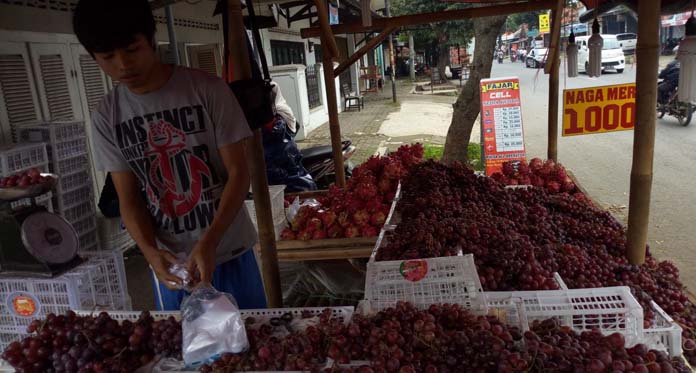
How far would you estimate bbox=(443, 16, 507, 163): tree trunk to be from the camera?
712cm

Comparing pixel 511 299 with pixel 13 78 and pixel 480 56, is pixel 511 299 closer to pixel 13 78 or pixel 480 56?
pixel 13 78

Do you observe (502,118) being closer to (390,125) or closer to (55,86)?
(55,86)

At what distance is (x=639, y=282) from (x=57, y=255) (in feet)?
10.6

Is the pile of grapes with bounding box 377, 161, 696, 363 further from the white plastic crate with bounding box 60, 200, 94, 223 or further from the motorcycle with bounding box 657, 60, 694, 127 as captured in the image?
the motorcycle with bounding box 657, 60, 694, 127

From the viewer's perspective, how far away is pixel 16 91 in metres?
4.71

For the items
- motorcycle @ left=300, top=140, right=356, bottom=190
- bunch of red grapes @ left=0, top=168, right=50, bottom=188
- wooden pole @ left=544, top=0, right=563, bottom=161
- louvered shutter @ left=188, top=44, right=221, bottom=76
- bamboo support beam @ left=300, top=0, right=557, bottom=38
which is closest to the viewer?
bunch of red grapes @ left=0, top=168, right=50, bottom=188

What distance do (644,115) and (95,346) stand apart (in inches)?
102

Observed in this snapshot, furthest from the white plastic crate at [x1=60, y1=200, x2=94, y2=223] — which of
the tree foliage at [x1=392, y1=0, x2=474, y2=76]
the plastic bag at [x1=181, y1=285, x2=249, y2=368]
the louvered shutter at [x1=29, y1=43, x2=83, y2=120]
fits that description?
the tree foliage at [x1=392, y1=0, x2=474, y2=76]

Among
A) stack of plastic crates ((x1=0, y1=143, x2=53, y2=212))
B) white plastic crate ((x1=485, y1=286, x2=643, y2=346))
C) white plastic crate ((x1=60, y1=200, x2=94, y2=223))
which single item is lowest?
white plastic crate ((x1=60, y1=200, x2=94, y2=223))

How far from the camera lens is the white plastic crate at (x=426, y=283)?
1.79 metres

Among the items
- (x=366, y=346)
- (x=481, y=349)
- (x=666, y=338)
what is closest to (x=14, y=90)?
(x=366, y=346)

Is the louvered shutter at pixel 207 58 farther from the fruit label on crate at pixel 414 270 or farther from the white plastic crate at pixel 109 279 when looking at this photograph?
the fruit label on crate at pixel 414 270

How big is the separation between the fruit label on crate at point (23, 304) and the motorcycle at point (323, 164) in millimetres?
3866

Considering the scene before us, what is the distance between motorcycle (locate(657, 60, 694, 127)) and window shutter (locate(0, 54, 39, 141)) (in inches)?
449
